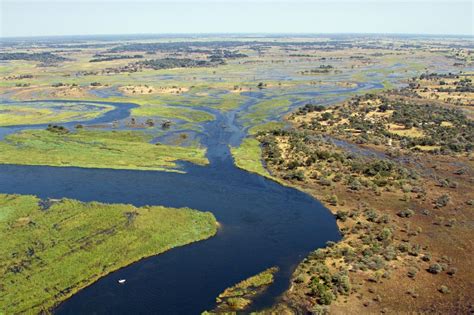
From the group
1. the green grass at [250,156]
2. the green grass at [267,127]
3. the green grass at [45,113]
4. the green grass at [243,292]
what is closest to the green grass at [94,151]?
the green grass at [250,156]

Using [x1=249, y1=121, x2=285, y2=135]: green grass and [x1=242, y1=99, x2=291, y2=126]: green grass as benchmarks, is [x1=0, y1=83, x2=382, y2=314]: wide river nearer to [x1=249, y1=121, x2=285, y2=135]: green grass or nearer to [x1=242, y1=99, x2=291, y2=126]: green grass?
[x1=249, y1=121, x2=285, y2=135]: green grass

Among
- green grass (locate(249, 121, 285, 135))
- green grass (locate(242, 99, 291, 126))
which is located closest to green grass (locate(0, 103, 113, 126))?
green grass (locate(242, 99, 291, 126))

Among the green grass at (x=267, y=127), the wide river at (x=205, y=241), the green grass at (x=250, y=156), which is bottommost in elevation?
the wide river at (x=205, y=241)

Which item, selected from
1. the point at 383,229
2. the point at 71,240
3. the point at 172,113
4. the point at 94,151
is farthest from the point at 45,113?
the point at 383,229

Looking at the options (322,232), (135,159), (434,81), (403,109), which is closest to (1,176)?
(135,159)

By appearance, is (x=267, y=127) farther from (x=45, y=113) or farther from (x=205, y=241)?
(x=45, y=113)

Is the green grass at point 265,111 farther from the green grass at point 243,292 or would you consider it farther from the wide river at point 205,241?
the green grass at point 243,292
